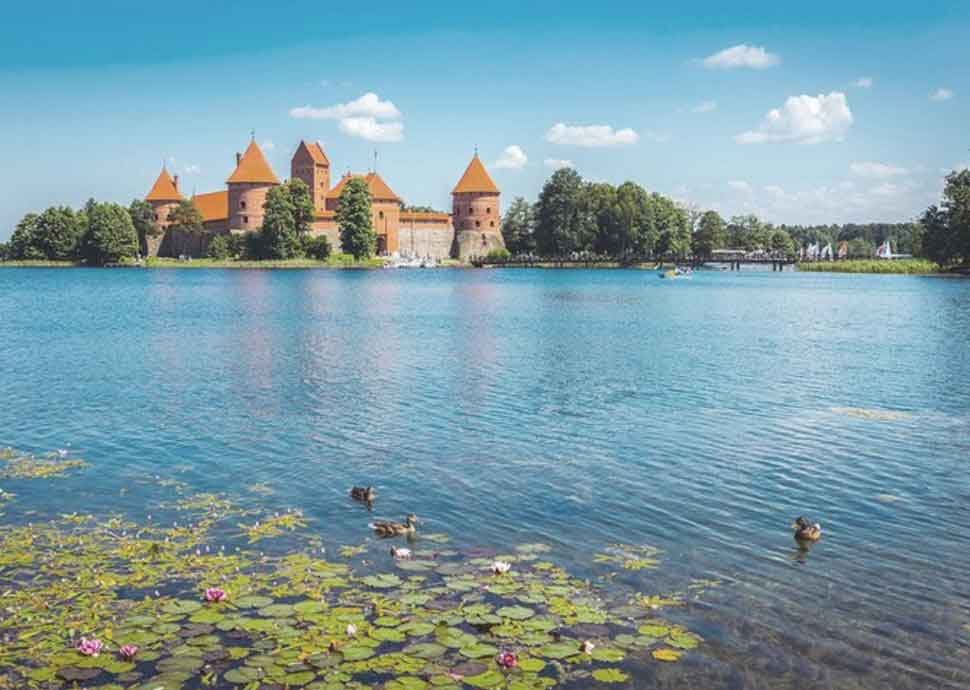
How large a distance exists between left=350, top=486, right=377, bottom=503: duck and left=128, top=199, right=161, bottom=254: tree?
119885 millimetres

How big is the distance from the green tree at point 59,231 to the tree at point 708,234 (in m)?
96.3

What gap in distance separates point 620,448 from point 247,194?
110270 millimetres

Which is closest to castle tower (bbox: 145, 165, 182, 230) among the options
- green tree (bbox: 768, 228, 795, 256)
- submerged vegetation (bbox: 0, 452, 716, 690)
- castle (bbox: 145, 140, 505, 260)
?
castle (bbox: 145, 140, 505, 260)

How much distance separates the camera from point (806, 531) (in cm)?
1007

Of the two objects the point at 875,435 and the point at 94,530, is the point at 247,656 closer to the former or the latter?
the point at 94,530

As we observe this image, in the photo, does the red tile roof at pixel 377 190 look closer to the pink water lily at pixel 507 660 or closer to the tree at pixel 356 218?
the tree at pixel 356 218

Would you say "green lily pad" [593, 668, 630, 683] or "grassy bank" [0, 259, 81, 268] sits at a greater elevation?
"grassy bank" [0, 259, 81, 268]

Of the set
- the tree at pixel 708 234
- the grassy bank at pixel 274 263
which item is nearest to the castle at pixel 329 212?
the grassy bank at pixel 274 263

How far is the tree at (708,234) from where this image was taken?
15325 cm

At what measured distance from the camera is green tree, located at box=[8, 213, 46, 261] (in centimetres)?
11631

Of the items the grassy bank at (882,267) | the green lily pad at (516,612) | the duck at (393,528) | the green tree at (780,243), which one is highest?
the green tree at (780,243)

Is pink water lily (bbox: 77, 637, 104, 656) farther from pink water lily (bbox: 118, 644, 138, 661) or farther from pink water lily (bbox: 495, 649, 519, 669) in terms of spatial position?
pink water lily (bbox: 495, 649, 519, 669)

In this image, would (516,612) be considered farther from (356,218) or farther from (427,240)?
(427,240)

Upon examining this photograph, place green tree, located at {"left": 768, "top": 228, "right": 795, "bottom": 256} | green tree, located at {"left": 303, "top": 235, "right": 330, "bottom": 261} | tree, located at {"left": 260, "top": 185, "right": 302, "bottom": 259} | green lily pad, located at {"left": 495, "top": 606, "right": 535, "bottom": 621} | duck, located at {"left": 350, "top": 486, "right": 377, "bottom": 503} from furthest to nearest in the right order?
green tree, located at {"left": 768, "top": 228, "right": 795, "bottom": 256}, green tree, located at {"left": 303, "top": 235, "right": 330, "bottom": 261}, tree, located at {"left": 260, "top": 185, "right": 302, "bottom": 259}, duck, located at {"left": 350, "top": 486, "right": 377, "bottom": 503}, green lily pad, located at {"left": 495, "top": 606, "right": 535, "bottom": 621}
